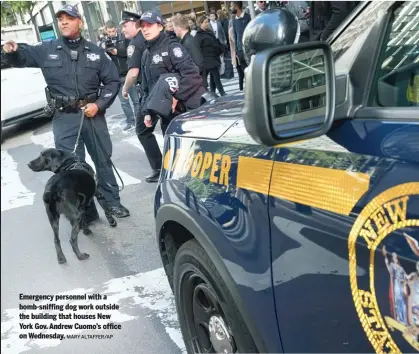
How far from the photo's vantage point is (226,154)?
200cm

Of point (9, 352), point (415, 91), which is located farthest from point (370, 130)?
point (9, 352)

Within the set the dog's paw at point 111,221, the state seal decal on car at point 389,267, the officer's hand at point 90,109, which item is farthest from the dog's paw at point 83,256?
the state seal decal on car at point 389,267

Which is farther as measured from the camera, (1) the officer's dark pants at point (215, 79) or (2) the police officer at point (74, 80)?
(1) the officer's dark pants at point (215, 79)

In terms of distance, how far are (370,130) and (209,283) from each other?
3.31ft

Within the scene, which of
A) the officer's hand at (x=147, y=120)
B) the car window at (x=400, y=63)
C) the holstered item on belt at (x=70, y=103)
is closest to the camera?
the car window at (x=400, y=63)

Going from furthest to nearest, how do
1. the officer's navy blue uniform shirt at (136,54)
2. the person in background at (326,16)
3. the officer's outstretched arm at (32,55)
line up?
the officer's navy blue uniform shirt at (136,54), the officer's outstretched arm at (32,55), the person in background at (326,16)

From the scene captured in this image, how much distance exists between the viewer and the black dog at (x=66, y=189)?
14.7ft

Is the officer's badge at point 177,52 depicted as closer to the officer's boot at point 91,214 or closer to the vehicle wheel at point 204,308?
the officer's boot at point 91,214

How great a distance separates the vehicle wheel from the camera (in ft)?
6.40

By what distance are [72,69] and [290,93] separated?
12.8 feet

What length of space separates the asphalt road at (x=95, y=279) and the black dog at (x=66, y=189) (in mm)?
226

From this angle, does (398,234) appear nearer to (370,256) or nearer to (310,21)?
(370,256)

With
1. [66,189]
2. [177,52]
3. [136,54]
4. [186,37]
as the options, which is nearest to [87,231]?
[66,189]

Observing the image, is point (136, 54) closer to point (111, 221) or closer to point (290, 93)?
point (111, 221)
